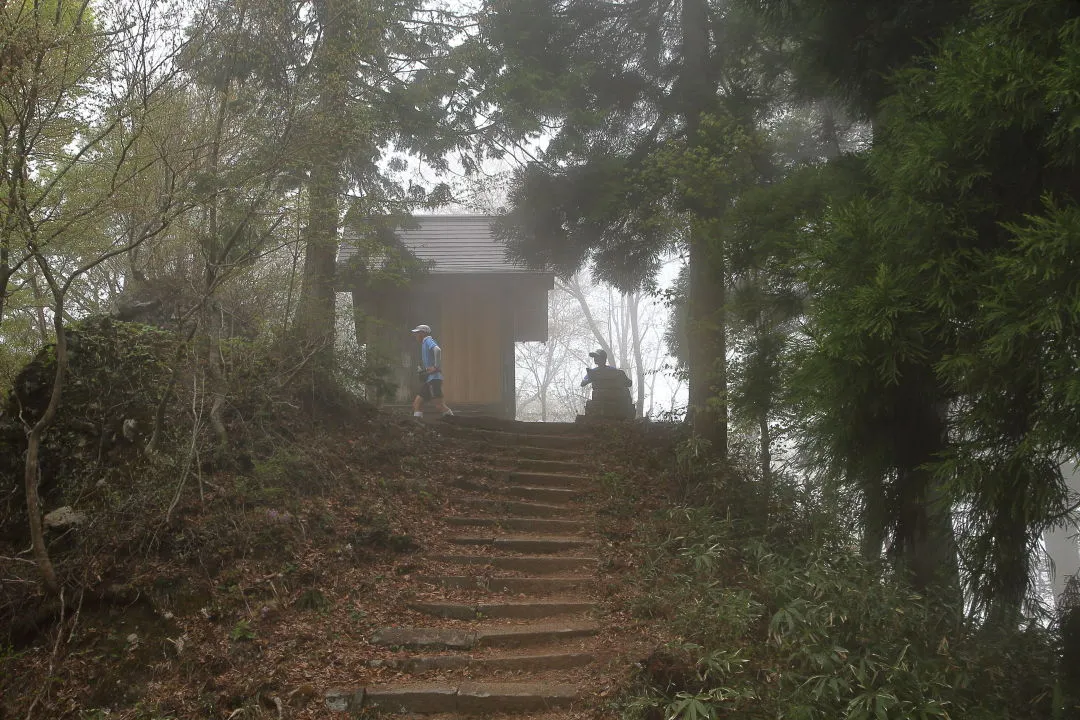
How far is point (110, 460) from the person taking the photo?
6242 mm

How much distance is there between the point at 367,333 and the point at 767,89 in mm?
6108

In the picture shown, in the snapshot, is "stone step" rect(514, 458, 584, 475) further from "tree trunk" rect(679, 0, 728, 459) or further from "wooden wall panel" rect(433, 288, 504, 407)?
"wooden wall panel" rect(433, 288, 504, 407)

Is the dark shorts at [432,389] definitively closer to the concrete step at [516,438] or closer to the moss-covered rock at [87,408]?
the concrete step at [516,438]

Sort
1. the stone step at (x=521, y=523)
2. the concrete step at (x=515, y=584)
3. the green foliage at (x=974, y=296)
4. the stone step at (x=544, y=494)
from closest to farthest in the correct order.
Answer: the green foliage at (x=974, y=296) < the concrete step at (x=515, y=584) < the stone step at (x=521, y=523) < the stone step at (x=544, y=494)

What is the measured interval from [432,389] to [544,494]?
11.8ft

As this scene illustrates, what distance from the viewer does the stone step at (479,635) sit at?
581 cm

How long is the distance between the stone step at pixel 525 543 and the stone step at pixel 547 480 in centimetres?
152

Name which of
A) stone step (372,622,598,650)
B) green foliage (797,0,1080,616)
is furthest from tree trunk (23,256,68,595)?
green foliage (797,0,1080,616)

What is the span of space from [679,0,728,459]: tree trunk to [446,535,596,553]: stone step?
8.05 feet

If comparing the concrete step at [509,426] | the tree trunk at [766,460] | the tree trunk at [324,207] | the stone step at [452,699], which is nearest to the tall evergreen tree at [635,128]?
the tree trunk at [766,460]

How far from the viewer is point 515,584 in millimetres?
6840

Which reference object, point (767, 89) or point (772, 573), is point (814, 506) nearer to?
point (772, 573)

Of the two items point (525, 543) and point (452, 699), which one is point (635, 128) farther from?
point (452, 699)

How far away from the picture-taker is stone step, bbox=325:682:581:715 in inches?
200
